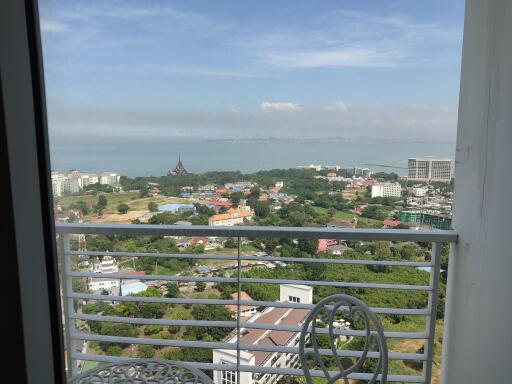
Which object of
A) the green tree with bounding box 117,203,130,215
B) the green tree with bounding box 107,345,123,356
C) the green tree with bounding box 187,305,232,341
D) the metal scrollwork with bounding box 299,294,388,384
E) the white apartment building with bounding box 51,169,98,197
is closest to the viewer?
the white apartment building with bounding box 51,169,98,197

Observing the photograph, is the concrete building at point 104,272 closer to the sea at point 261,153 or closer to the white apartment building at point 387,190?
the sea at point 261,153

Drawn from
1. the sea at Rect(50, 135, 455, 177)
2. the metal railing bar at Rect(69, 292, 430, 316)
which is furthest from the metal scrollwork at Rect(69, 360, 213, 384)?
the sea at Rect(50, 135, 455, 177)

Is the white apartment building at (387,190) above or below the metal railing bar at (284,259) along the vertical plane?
above

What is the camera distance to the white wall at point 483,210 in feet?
4.52

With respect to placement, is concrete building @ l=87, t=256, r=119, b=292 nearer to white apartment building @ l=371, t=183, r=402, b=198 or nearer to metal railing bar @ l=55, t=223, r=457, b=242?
metal railing bar @ l=55, t=223, r=457, b=242

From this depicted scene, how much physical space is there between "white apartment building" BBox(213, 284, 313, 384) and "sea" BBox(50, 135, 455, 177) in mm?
718

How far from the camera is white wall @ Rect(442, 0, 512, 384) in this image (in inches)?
54.2

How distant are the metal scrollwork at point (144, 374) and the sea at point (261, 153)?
0.82 meters

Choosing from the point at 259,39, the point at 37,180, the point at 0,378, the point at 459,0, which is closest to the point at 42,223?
the point at 37,180

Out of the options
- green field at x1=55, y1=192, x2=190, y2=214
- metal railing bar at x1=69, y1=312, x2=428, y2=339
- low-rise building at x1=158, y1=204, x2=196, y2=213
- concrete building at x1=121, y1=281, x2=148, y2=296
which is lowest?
metal railing bar at x1=69, y1=312, x2=428, y2=339

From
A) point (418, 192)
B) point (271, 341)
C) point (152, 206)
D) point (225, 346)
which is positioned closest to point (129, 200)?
point (152, 206)

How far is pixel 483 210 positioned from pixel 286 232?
2.91ft

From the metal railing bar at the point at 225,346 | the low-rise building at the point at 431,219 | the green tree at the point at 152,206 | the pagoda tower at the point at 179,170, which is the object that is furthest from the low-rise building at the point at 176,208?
the low-rise building at the point at 431,219

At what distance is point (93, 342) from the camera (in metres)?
1.74
